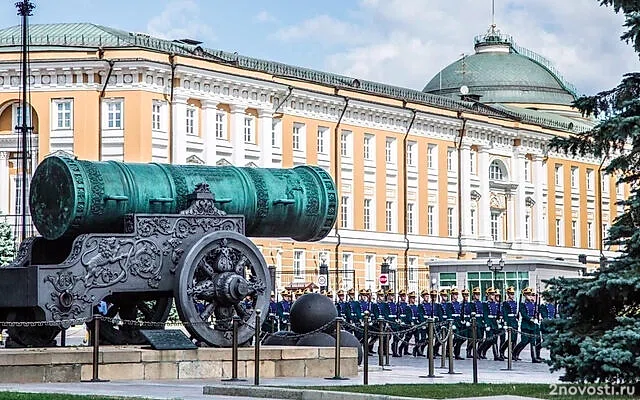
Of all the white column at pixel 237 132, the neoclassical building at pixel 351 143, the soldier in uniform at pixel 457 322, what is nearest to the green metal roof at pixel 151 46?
the neoclassical building at pixel 351 143

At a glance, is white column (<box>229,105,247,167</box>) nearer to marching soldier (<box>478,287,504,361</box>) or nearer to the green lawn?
marching soldier (<box>478,287,504,361</box>)

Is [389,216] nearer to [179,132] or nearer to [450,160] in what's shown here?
[450,160]

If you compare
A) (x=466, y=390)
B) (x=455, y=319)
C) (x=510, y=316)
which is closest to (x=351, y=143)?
(x=455, y=319)

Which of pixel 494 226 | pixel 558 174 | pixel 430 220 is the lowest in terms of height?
pixel 494 226

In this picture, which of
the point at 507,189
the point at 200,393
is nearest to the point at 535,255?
the point at 507,189

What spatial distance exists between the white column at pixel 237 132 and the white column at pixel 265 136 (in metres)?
1.01

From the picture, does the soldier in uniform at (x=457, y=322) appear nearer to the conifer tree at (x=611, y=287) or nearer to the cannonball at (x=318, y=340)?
the cannonball at (x=318, y=340)

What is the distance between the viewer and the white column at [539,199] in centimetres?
7431

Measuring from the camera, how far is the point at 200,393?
58.4 ft

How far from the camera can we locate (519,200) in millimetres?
73188

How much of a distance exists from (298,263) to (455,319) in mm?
26339

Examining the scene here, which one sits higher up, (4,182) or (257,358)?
(4,182)

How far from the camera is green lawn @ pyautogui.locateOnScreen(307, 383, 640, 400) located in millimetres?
16062

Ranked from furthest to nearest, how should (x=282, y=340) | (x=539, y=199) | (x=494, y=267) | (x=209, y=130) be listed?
(x=539, y=199)
(x=209, y=130)
(x=494, y=267)
(x=282, y=340)
